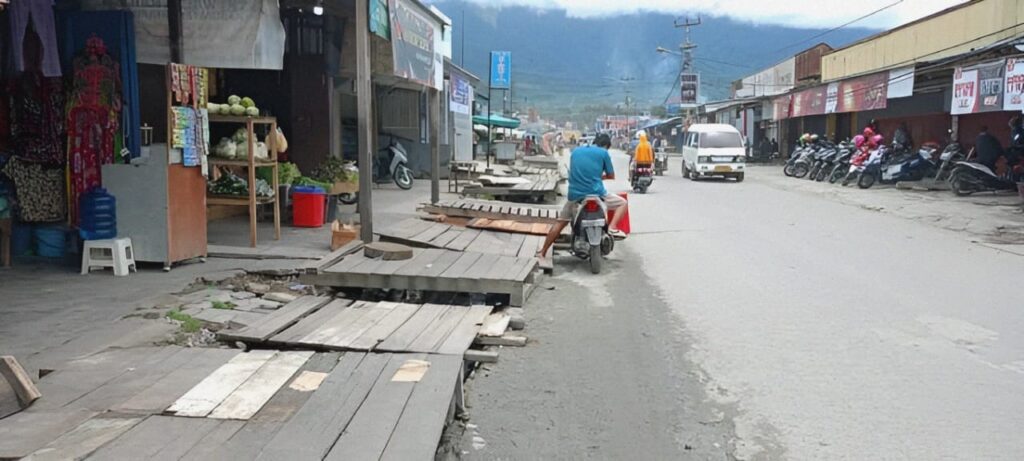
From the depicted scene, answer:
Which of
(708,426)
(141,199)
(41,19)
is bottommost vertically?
(708,426)

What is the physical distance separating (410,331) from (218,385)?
1.76 m

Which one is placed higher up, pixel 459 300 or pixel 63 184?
pixel 63 184

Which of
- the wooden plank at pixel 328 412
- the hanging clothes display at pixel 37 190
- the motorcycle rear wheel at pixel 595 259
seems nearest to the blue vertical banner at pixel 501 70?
the motorcycle rear wheel at pixel 595 259

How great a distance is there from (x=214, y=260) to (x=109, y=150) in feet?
Answer: 5.09

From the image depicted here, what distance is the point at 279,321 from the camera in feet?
19.9

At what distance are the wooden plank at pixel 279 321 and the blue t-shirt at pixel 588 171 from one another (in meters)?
4.06

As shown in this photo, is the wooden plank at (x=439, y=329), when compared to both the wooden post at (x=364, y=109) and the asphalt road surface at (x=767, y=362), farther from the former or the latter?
the wooden post at (x=364, y=109)

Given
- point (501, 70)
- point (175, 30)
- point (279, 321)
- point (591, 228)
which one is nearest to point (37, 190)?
point (175, 30)

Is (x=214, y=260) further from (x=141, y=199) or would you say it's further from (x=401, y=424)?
(x=401, y=424)

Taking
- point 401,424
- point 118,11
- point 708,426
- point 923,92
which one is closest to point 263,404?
point 401,424

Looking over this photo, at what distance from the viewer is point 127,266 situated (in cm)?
820

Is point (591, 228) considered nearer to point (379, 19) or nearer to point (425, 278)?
point (425, 278)

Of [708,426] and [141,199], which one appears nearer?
[708,426]

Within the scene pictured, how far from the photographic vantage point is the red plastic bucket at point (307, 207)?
38.9 feet
